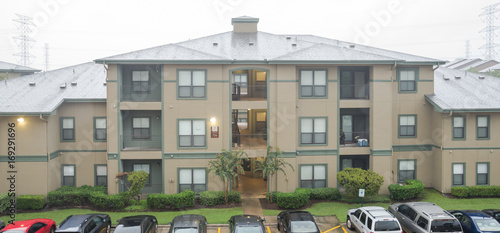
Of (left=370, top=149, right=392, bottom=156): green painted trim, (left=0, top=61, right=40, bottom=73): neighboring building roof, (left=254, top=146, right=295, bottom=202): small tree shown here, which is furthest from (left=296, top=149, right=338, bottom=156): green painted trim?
(left=0, top=61, right=40, bottom=73): neighboring building roof

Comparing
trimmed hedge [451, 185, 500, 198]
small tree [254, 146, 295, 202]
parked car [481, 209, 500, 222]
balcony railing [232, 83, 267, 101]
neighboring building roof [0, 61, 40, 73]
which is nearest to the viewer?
parked car [481, 209, 500, 222]

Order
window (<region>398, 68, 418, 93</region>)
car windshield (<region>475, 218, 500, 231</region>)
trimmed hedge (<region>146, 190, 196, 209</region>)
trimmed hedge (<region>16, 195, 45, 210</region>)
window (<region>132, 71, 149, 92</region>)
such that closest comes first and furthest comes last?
1. car windshield (<region>475, 218, 500, 231</region>)
2. trimmed hedge (<region>146, 190, 196, 209</region>)
3. trimmed hedge (<region>16, 195, 45, 210</region>)
4. window (<region>132, 71, 149, 92</region>)
5. window (<region>398, 68, 418, 93</region>)

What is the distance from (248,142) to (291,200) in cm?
583

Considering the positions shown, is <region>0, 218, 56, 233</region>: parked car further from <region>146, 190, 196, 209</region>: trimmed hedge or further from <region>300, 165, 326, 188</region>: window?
<region>300, 165, 326, 188</region>: window

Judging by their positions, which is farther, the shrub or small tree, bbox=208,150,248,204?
small tree, bbox=208,150,248,204

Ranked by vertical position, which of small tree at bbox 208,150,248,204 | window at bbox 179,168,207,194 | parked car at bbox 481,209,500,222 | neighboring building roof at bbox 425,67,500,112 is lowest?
parked car at bbox 481,209,500,222

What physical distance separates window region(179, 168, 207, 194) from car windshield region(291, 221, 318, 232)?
347 inches

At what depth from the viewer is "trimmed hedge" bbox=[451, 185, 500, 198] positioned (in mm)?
23766

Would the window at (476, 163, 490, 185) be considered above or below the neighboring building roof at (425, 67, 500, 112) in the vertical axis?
below

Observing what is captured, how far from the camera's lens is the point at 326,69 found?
2400cm

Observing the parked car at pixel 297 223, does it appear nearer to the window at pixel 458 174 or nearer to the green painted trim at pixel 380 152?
the green painted trim at pixel 380 152

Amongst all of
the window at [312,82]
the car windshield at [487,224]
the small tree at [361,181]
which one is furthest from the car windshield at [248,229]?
the window at [312,82]

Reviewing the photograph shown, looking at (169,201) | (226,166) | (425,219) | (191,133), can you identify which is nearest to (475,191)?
(425,219)

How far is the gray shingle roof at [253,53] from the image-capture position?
22850 mm
